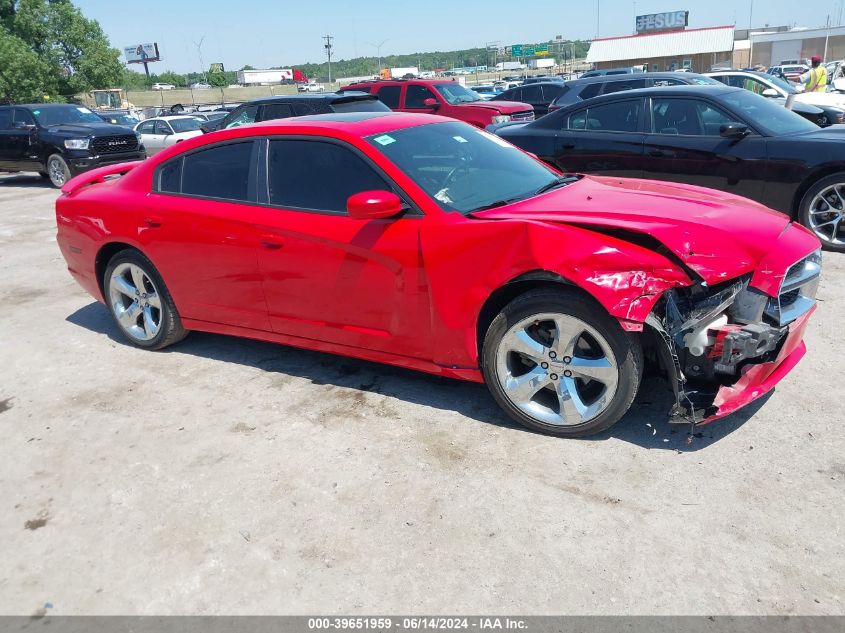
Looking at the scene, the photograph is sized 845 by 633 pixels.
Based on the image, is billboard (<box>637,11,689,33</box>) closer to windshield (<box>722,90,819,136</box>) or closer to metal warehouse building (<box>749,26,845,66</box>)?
metal warehouse building (<box>749,26,845,66</box>)

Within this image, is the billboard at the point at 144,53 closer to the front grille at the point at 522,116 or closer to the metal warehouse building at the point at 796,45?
the metal warehouse building at the point at 796,45

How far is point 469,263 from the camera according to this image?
3.57 metres

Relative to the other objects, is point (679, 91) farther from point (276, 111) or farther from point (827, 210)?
point (276, 111)

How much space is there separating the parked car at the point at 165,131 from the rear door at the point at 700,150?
13.6 meters

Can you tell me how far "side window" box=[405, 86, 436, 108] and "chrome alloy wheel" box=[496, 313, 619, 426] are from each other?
11.7m

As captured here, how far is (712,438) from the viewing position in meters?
3.48

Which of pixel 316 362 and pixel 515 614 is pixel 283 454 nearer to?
pixel 316 362

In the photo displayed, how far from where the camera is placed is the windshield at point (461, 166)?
3.91 meters

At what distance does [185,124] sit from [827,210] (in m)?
16.7

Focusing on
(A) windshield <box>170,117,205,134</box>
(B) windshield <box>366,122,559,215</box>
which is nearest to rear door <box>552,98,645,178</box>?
(B) windshield <box>366,122,559,215</box>

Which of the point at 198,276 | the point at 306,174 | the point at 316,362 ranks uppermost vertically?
the point at 306,174

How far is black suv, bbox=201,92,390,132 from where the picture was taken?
395 inches

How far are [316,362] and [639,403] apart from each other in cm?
219
